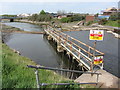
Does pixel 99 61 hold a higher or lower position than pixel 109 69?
higher

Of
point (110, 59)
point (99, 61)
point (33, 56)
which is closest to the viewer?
point (99, 61)

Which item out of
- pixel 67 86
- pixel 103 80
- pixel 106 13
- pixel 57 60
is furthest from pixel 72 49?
pixel 106 13

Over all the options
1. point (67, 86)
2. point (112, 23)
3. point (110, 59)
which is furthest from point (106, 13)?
point (67, 86)

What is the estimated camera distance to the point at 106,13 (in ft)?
193

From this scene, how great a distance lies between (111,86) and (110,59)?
24.5 feet

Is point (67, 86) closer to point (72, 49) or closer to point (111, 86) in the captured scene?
point (111, 86)

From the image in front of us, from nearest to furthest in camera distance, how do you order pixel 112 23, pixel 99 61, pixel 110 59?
pixel 99 61 → pixel 110 59 → pixel 112 23

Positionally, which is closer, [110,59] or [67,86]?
[67,86]

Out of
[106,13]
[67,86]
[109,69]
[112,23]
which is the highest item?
[106,13]

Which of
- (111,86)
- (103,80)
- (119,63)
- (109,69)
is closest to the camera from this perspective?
(111,86)

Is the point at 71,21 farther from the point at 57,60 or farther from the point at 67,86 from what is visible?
the point at 67,86

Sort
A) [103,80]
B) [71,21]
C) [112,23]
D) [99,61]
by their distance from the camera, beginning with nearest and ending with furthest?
1. [103,80]
2. [99,61]
3. [112,23]
4. [71,21]

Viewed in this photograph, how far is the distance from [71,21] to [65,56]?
44.7 metres

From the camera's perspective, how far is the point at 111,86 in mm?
4188
